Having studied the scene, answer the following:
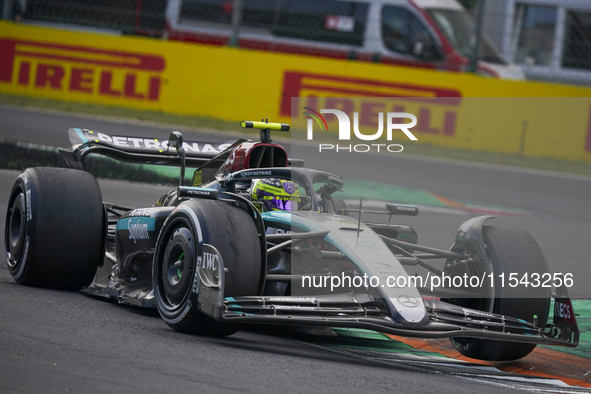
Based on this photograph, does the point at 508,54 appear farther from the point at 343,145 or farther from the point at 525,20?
the point at 343,145

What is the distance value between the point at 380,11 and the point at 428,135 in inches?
148

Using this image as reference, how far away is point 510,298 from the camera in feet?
17.7

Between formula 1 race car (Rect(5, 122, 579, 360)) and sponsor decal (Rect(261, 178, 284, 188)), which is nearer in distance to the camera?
formula 1 race car (Rect(5, 122, 579, 360))

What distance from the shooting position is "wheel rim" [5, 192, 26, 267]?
6.23m

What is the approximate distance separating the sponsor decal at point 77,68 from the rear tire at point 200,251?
438 inches

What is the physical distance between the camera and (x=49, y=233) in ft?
19.7

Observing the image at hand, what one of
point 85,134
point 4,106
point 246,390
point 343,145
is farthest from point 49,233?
point 4,106

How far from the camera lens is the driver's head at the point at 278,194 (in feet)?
18.8

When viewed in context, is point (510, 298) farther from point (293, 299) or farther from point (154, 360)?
point (154, 360)

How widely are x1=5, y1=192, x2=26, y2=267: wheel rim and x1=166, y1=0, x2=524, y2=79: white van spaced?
434 inches

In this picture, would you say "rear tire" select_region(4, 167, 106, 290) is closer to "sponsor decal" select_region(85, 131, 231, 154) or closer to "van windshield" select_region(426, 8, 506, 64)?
"sponsor decal" select_region(85, 131, 231, 154)

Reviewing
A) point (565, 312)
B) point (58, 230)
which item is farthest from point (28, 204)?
point (565, 312)

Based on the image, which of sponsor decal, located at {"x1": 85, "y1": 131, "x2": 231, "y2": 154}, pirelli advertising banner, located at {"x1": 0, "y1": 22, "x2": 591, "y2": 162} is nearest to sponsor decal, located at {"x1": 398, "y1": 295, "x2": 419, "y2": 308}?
sponsor decal, located at {"x1": 85, "y1": 131, "x2": 231, "y2": 154}

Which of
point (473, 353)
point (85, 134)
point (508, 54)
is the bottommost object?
point (473, 353)
